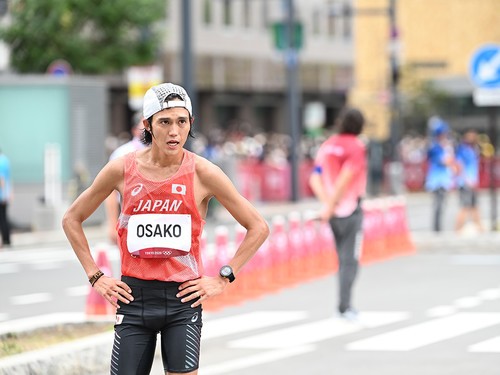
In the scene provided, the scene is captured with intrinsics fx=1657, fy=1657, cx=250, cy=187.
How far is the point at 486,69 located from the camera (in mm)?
24719

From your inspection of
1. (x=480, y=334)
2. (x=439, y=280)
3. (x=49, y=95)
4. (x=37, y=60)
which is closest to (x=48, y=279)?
(x=439, y=280)

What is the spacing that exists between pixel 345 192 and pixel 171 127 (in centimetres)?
700

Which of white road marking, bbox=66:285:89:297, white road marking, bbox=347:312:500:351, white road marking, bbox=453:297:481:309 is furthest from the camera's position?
white road marking, bbox=66:285:89:297

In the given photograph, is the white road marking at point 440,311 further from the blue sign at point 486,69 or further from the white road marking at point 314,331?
the blue sign at point 486,69

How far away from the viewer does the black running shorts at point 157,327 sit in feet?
23.4

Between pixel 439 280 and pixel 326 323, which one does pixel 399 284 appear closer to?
pixel 439 280

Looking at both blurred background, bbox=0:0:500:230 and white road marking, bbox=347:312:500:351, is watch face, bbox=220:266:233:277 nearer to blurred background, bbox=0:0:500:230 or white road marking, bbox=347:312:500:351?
white road marking, bbox=347:312:500:351

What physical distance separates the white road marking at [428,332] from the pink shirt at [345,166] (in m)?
1.17

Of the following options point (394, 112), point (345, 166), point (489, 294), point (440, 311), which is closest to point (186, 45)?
point (394, 112)

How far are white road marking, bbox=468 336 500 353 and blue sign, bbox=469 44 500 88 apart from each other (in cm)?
1215

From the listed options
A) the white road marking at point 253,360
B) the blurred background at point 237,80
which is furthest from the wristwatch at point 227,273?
the blurred background at point 237,80

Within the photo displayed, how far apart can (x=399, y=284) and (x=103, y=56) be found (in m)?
28.7

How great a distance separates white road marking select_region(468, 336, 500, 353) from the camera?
12234 mm

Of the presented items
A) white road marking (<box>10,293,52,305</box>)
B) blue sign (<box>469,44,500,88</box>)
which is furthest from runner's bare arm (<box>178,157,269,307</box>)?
blue sign (<box>469,44,500,88</box>)
